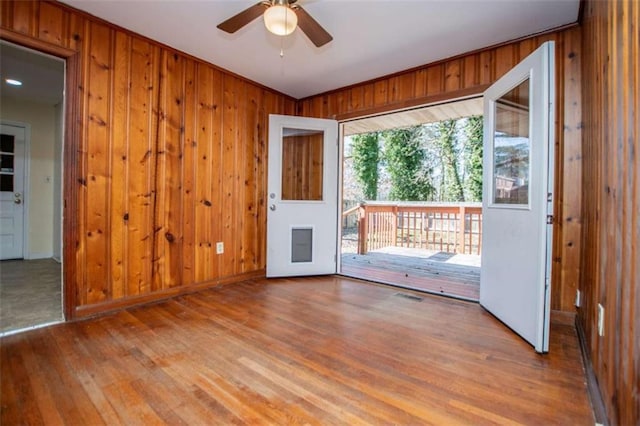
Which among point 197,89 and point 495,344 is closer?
point 495,344

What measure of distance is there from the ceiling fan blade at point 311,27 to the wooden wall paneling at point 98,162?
1.71 metres

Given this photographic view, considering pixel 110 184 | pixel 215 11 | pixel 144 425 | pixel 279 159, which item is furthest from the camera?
pixel 279 159

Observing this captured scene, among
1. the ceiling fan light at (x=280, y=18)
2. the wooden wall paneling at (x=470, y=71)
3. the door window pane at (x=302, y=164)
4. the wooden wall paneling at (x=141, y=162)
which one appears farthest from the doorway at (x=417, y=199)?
the wooden wall paneling at (x=141, y=162)

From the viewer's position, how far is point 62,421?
1257 millimetres

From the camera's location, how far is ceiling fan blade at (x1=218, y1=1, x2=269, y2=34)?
5.93ft

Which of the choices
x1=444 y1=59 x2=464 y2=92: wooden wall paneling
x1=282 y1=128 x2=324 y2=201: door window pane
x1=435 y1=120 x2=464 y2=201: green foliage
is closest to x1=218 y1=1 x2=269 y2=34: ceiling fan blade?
x1=282 y1=128 x2=324 y2=201: door window pane

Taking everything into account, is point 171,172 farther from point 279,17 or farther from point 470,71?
point 470,71

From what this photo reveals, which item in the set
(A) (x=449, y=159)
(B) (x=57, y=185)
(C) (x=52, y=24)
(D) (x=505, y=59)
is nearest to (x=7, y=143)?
(B) (x=57, y=185)

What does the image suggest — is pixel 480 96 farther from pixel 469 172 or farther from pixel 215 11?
pixel 469 172

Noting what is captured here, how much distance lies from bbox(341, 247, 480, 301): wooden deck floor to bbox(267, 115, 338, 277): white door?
0.57 m

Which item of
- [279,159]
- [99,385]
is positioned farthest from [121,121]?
[99,385]

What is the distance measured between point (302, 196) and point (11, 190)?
14.3 ft

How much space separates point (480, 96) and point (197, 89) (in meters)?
2.80

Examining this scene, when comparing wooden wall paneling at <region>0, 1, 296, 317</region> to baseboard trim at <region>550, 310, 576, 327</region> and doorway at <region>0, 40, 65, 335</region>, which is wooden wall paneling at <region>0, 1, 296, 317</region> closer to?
doorway at <region>0, 40, 65, 335</region>
